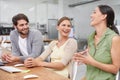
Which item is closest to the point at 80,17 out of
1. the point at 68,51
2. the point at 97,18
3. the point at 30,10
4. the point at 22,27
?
the point at 30,10

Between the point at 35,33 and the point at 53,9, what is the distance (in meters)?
6.94

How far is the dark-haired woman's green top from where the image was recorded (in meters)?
1.77

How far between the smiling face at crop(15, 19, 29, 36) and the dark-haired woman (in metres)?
1.09

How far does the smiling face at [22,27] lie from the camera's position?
9.14 feet

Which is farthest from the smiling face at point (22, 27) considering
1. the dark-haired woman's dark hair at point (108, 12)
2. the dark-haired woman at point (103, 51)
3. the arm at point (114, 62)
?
the arm at point (114, 62)

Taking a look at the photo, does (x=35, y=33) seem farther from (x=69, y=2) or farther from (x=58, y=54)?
Result: (x=69, y=2)

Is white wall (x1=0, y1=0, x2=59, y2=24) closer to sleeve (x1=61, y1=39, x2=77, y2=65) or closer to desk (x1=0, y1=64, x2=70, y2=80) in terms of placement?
sleeve (x1=61, y1=39, x2=77, y2=65)

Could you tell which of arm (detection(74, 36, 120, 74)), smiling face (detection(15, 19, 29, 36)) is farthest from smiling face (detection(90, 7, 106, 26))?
smiling face (detection(15, 19, 29, 36))

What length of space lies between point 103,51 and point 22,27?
134 centimetres

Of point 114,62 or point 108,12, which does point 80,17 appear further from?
point 114,62

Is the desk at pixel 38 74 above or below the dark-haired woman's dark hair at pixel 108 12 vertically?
below

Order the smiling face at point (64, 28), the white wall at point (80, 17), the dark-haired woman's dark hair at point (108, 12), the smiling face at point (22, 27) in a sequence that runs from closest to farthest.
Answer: the dark-haired woman's dark hair at point (108, 12), the smiling face at point (64, 28), the smiling face at point (22, 27), the white wall at point (80, 17)

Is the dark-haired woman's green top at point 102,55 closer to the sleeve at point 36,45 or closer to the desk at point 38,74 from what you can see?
the desk at point 38,74

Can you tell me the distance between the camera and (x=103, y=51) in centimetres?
179
